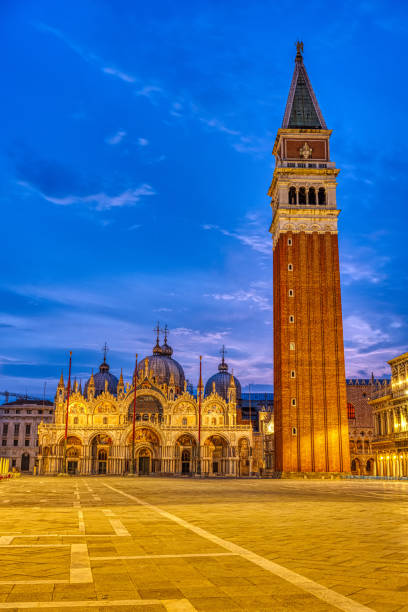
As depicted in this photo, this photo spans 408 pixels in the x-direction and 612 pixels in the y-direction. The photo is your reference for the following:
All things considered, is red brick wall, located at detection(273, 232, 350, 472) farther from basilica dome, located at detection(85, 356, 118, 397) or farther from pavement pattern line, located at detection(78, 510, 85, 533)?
pavement pattern line, located at detection(78, 510, 85, 533)

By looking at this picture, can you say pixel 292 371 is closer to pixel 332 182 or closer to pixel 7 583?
pixel 332 182

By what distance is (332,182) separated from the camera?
247ft

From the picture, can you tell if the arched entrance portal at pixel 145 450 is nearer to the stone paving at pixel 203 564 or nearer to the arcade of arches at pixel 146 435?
the arcade of arches at pixel 146 435

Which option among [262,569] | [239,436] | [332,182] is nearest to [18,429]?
[239,436]

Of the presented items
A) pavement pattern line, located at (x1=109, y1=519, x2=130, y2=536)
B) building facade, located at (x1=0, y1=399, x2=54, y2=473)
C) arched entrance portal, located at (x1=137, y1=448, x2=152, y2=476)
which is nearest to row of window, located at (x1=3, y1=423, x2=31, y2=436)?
building facade, located at (x1=0, y1=399, x2=54, y2=473)

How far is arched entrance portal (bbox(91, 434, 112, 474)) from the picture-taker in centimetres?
8681

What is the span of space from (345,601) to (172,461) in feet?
257

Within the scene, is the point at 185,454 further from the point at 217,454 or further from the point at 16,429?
the point at 16,429

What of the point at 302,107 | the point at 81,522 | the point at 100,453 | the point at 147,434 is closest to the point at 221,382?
the point at 147,434

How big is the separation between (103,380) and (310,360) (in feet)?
162

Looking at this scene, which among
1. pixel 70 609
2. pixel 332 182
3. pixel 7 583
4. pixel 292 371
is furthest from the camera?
pixel 332 182

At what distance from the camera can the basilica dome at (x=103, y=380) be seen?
107 m

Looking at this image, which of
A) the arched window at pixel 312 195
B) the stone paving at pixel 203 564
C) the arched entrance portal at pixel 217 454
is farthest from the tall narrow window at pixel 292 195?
the stone paving at pixel 203 564

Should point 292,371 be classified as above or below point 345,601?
above
